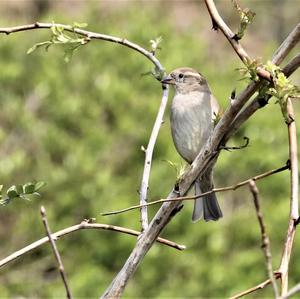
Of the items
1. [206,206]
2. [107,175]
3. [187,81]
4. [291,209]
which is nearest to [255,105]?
[291,209]

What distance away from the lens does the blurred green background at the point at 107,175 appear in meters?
5.22

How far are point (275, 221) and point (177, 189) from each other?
4278 millimetres

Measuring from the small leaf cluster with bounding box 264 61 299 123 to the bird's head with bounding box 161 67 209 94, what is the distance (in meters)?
1.74

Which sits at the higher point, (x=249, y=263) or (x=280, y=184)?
(x=280, y=184)

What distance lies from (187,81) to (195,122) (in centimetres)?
40

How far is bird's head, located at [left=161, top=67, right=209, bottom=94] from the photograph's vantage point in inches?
119

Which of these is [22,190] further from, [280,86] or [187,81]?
[187,81]

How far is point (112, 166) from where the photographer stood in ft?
19.9

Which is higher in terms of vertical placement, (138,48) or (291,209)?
(138,48)

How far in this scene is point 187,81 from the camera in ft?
10.3

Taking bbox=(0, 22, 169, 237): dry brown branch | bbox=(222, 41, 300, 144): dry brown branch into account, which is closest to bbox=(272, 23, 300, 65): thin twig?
bbox=(222, 41, 300, 144): dry brown branch

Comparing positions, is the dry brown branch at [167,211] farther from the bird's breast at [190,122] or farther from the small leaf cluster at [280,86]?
the bird's breast at [190,122]

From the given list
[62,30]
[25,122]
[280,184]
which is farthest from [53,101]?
[62,30]

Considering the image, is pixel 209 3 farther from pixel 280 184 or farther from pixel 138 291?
pixel 280 184
